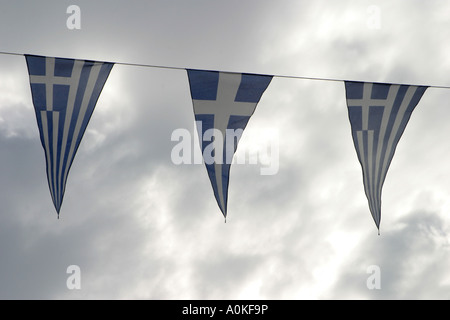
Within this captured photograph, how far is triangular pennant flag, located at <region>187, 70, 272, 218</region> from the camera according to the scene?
11406 mm

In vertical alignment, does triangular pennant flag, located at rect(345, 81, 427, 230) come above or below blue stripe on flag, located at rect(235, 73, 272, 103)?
below

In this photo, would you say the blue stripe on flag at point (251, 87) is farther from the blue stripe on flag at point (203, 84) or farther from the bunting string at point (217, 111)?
the blue stripe on flag at point (203, 84)

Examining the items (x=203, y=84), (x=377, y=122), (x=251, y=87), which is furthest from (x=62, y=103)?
(x=377, y=122)

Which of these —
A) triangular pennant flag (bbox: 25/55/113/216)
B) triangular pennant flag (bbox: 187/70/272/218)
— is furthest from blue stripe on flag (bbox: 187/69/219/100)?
triangular pennant flag (bbox: 25/55/113/216)

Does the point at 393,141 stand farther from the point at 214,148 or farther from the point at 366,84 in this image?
the point at 214,148

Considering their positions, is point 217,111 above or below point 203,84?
below

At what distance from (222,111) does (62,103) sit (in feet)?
10.7

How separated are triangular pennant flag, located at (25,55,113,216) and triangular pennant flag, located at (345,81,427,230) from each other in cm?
532

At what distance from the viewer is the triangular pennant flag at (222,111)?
11.4 metres

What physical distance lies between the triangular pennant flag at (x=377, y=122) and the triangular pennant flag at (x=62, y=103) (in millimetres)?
5318

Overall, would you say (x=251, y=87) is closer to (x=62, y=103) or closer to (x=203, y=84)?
(x=203, y=84)

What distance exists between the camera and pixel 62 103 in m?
11.2

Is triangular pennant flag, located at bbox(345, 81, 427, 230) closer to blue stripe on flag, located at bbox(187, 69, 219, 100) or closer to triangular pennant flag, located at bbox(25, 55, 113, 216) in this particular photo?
blue stripe on flag, located at bbox(187, 69, 219, 100)
